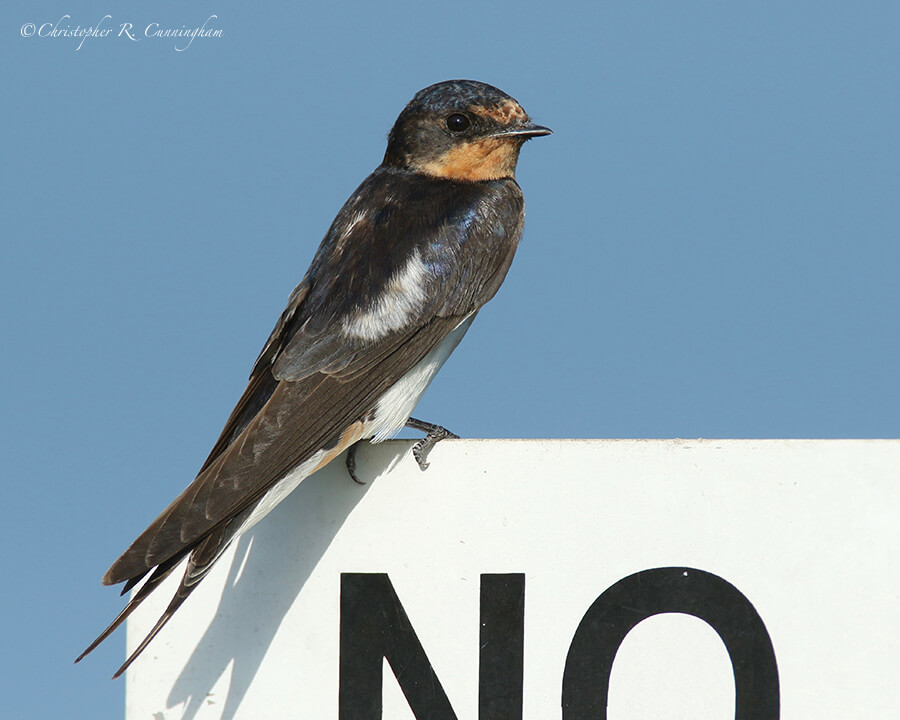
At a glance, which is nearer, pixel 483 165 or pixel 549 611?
pixel 549 611

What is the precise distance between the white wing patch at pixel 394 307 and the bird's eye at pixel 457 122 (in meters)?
0.58

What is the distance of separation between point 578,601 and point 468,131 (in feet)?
4.88

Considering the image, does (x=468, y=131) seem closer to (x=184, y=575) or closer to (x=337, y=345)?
(x=337, y=345)

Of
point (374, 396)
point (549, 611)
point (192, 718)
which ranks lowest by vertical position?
point (192, 718)

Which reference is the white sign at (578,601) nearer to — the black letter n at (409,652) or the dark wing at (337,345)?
the black letter n at (409,652)

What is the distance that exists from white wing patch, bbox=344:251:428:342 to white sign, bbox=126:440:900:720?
0.51m

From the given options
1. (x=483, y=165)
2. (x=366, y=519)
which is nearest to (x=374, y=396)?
(x=366, y=519)

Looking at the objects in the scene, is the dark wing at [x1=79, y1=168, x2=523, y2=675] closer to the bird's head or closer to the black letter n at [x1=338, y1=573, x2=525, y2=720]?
the bird's head

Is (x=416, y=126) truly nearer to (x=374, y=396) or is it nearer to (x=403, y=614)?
(x=374, y=396)

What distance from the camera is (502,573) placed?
6.02ft

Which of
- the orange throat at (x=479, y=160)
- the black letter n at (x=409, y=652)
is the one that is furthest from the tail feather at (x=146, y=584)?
the orange throat at (x=479, y=160)

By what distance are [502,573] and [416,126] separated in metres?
1.51

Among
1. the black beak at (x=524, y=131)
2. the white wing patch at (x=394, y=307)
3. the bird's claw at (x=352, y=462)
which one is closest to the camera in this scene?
the bird's claw at (x=352, y=462)

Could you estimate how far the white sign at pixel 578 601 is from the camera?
1778 mm
